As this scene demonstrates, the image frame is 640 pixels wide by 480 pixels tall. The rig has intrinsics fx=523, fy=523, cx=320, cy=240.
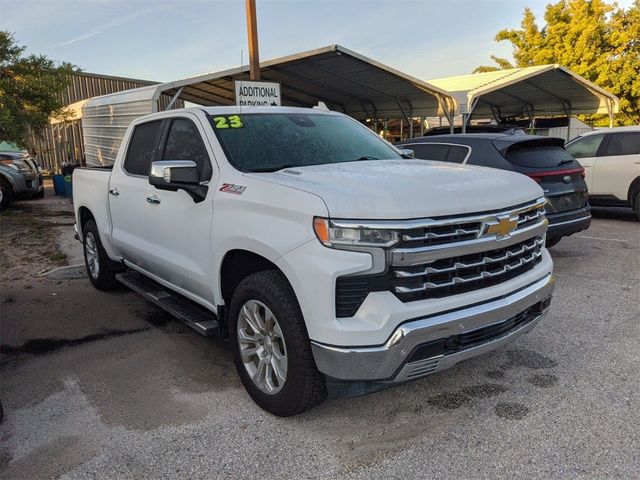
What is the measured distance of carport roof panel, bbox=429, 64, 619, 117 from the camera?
55.4 ft

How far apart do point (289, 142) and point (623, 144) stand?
8.43 m

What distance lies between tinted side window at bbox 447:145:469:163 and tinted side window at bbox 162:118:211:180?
3.74 metres

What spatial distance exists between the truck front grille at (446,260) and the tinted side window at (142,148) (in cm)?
272

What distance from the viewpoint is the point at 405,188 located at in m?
2.78

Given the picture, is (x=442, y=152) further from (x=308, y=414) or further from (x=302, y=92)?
(x=302, y=92)

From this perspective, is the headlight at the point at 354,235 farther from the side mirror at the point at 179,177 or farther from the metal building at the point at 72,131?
the metal building at the point at 72,131

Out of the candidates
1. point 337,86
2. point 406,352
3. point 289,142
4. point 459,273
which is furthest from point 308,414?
point 337,86

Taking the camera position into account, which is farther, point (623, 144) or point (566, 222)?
point (623, 144)

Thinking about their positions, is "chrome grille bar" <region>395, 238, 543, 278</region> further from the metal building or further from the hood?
the metal building

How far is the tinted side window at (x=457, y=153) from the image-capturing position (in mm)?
6582

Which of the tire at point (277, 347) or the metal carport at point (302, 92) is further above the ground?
the metal carport at point (302, 92)

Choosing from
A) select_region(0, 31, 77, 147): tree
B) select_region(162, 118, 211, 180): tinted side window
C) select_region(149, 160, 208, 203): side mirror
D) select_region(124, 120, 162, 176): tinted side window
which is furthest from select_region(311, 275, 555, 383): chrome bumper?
select_region(0, 31, 77, 147): tree

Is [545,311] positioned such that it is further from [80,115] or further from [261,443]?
[80,115]

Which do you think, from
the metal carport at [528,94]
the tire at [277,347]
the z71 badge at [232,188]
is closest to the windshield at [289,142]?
the z71 badge at [232,188]
